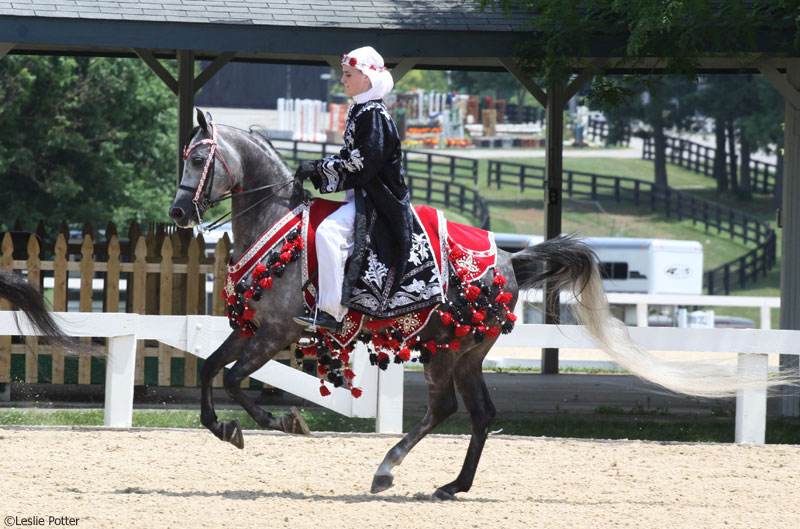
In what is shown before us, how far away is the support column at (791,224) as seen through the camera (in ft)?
34.7

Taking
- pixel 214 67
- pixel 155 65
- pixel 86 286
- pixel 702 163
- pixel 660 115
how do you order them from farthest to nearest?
pixel 702 163
pixel 660 115
pixel 214 67
pixel 155 65
pixel 86 286

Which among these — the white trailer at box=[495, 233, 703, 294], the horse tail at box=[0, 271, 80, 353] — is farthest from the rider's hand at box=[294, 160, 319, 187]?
the white trailer at box=[495, 233, 703, 294]

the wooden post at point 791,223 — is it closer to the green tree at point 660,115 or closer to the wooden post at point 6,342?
the wooden post at point 6,342

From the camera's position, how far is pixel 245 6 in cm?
1031

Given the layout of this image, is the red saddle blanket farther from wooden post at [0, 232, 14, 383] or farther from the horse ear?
wooden post at [0, 232, 14, 383]

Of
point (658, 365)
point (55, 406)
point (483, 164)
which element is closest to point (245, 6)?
point (55, 406)

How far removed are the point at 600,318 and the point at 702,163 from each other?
130ft

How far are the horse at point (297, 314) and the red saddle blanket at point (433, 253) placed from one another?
0.08m

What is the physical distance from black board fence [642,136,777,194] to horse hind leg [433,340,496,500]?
118 feet

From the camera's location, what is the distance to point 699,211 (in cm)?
3922

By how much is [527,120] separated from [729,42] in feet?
150

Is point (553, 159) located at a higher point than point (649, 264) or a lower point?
higher

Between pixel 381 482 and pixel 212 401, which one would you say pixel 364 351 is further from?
pixel 212 401

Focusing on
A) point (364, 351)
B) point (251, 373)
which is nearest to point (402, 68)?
point (364, 351)
